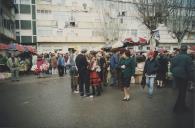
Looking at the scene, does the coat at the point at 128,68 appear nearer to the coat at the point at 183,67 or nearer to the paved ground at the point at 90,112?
the paved ground at the point at 90,112

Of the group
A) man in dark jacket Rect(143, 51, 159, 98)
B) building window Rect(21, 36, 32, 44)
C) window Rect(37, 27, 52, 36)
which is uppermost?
window Rect(37, 27, 52, 36)

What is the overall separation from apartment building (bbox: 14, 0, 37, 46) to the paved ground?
130ft

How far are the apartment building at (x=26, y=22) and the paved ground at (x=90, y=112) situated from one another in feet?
130

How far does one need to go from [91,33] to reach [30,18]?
32.2 feet

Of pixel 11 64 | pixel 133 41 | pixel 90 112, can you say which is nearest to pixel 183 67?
pixel 90 112

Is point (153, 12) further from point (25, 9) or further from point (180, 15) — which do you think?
point (25, 9)

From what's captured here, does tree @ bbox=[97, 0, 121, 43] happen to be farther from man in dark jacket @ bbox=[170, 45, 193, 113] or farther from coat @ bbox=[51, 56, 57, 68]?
man in dark jacket @ bbox=[170, 45, 193, 113]

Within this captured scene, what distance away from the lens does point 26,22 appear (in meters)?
50.9

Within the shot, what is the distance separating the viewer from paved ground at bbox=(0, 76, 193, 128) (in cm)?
708

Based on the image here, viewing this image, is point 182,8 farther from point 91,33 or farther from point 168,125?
point 91,33

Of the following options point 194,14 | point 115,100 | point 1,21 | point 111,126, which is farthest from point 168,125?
point 1,21

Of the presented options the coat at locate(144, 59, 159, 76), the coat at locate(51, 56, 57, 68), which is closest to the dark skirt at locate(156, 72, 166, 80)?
the coat at locate(144, 59, 159, 76)

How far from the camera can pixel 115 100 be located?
10625mm

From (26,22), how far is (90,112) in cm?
4425
